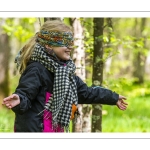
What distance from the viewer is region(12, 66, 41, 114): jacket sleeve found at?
2861mm

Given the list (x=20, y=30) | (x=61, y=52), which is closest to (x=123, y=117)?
(x=20, y=30)

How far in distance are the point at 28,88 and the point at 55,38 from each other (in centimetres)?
55

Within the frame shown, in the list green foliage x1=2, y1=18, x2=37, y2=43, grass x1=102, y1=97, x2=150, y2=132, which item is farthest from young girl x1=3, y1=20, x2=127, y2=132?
green foliage x1=2, y1=18, x2=37, y2=43

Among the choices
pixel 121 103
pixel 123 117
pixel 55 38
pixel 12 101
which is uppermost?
pixel 55 38

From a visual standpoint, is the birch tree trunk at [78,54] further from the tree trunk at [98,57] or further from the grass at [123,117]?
the grass at [123,117]

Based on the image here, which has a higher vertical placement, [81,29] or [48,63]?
[81,29]

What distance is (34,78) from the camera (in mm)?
3039

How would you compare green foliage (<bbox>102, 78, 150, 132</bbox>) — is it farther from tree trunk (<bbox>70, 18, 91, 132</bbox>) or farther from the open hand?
the open hand

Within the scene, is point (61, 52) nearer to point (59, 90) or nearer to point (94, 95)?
point (59, 90)

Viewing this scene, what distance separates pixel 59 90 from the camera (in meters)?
3.13

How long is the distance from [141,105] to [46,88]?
7109 mm

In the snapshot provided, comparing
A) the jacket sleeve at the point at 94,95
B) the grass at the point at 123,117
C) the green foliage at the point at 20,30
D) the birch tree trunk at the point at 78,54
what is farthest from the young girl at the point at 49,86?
the green foliage at the point at 20,30
